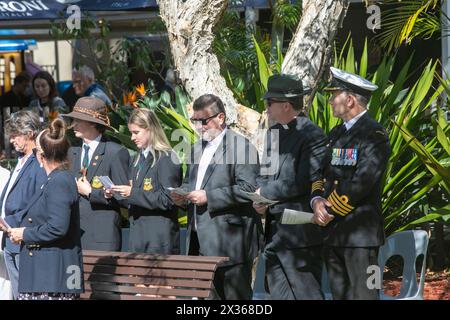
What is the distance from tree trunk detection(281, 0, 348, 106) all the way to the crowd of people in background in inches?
35.6

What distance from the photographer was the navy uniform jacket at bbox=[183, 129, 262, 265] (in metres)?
6.37

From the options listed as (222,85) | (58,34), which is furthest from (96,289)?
(58,34)

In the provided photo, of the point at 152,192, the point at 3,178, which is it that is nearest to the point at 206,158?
the point at 152,192

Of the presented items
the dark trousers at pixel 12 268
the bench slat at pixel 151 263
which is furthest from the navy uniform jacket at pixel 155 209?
the dark trousers at pixel 12 268

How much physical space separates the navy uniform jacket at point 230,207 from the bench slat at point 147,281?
44 cm

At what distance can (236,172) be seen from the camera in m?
6.46

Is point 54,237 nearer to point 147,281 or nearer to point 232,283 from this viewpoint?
point 147,281

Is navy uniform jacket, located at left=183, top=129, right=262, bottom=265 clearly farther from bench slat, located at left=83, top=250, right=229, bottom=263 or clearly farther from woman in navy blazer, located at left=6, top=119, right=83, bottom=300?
woman in navy blazer, located at left=6, top=119, right=83, bottom=300

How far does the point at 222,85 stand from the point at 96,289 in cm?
199

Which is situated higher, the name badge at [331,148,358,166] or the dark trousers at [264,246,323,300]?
the name badge at [331,148,358,166]

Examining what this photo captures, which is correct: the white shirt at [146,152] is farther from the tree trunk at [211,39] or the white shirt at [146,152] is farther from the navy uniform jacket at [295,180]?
the navy uniform jacket at [295,180]

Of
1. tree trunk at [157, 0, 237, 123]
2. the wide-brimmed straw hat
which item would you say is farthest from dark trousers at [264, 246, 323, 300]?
the wide-brimmed straw hat

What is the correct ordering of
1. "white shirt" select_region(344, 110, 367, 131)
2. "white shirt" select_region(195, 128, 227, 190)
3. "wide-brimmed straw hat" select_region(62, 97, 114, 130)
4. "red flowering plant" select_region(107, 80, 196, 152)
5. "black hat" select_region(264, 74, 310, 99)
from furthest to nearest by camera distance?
"red flowering plant" select_region(107, 80, 196, 152) → "wide-brimmed straw hat" select_region(62, 97, 114, 130) → "white shirt" select_region(195, 128, 227, 190) → "black hat" select_region(264, 74, 310, 99) → "white shirt" select_region(344, 110, 367, 131)
